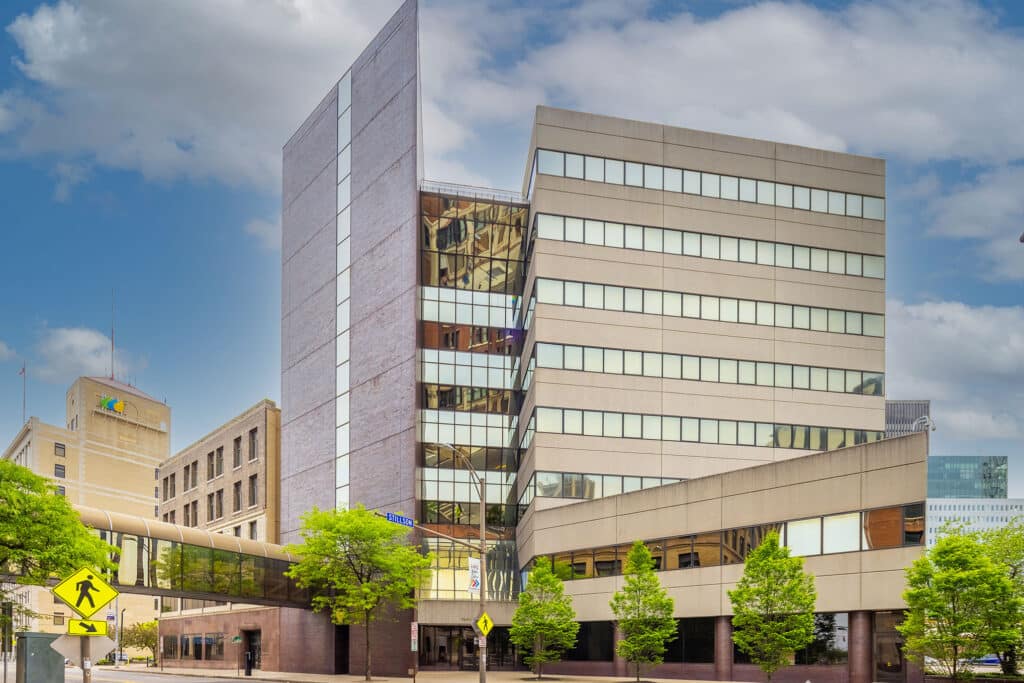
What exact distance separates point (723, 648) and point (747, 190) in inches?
1237

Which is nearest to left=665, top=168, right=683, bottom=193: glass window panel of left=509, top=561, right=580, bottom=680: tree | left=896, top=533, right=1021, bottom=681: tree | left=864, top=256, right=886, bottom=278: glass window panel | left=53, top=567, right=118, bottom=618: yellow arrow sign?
left=864, top=256, right=886, bottom=278: glass window panel

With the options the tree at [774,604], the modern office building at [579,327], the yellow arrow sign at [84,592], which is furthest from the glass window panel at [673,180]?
the yellow arrow sign at [84,592]

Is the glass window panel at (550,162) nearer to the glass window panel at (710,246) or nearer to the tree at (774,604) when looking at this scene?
the glass window panel at (710,246)

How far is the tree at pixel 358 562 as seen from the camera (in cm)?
5991

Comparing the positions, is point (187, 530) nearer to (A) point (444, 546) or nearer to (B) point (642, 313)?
(A) point (444, 546)

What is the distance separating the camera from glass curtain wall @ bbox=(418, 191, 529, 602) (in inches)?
2689

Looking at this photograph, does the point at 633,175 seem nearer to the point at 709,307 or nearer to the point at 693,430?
the point at 709,307

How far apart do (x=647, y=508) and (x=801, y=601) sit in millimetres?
13934

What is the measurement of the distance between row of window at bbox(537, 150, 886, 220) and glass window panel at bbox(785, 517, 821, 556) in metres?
29.0

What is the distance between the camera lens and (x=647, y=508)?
53.0 m

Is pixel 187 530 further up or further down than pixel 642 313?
further down

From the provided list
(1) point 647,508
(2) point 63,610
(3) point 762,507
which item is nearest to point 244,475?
(1) point 647,508

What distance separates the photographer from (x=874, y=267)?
7062cm

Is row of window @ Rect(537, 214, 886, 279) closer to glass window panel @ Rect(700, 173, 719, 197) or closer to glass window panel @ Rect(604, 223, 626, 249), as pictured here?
glass window panel @ Rect(604, 223, 626, 249)
